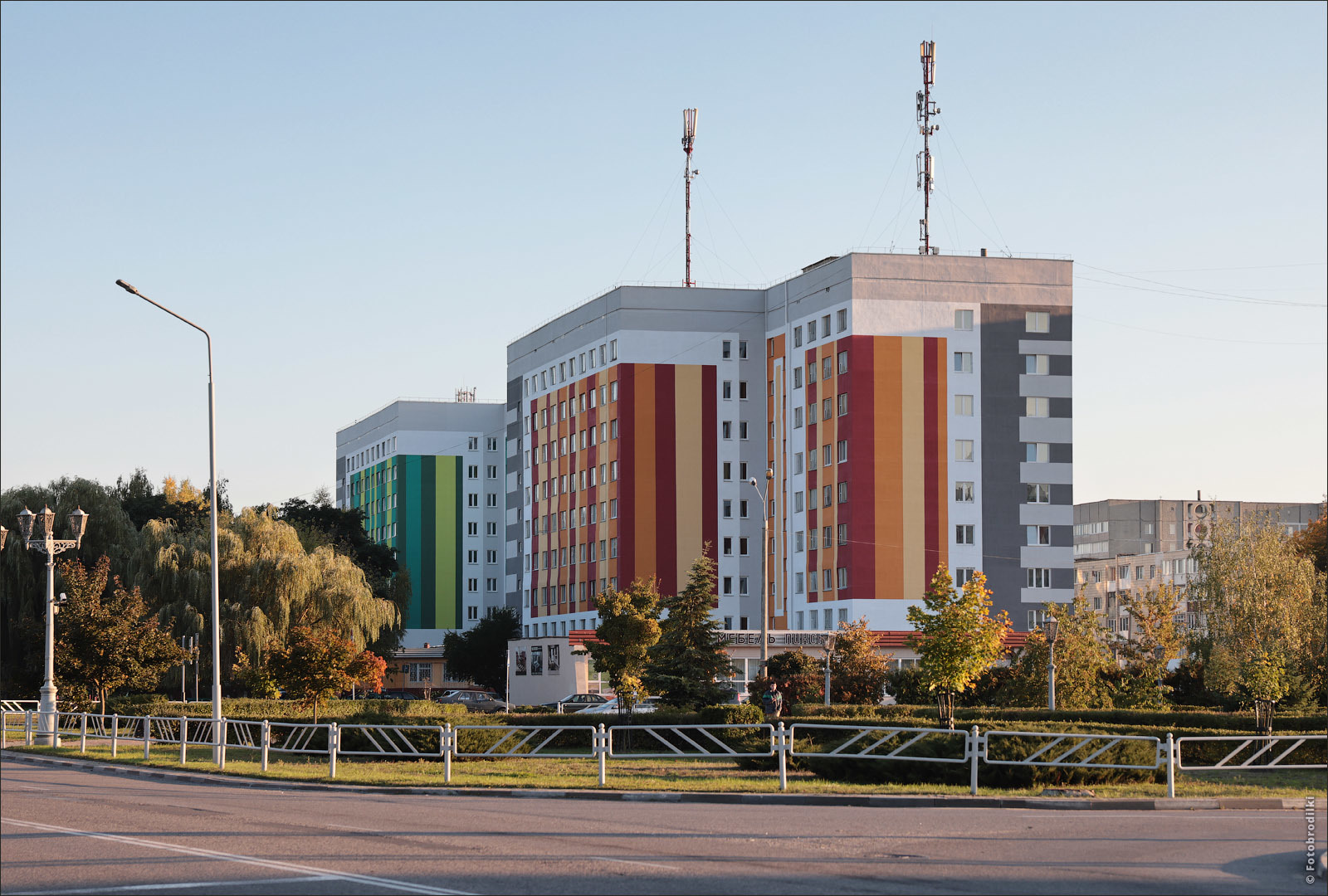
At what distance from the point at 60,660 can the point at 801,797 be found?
94.4 ft

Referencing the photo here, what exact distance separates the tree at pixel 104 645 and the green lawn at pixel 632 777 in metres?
5.78

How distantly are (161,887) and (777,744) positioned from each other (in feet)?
49.0

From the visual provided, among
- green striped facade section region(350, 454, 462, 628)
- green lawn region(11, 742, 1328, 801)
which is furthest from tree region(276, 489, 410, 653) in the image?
green lawn region(11, 742, 1328, 801)

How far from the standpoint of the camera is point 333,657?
1578 inches

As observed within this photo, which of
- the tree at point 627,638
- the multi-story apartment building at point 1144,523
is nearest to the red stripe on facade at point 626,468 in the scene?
the tree at point 627,638

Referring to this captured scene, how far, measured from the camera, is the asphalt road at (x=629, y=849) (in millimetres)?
12609

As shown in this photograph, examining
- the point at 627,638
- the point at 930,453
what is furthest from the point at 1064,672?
the point at 930,453

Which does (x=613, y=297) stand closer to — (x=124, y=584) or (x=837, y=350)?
(x=837, y=350)

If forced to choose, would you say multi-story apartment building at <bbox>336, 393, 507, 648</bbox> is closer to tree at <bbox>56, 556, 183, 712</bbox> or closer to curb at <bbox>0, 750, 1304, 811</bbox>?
tree at <bbox>56, 556, 183, 712</bbox>

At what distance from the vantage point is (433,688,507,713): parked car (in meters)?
88.8

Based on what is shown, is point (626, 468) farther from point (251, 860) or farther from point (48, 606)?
point (251, 860)

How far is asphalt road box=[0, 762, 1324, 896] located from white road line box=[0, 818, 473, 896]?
4 centimetres

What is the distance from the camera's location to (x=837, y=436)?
271 ft

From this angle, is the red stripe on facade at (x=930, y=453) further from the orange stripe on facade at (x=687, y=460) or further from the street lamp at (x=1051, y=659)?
the street lamp at (x=1051, y=659)
